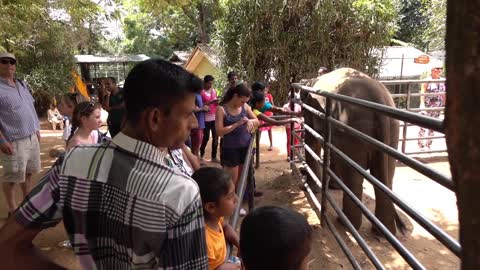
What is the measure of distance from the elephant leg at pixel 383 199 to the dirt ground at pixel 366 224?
0.21 meters

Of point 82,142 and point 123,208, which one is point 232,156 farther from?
point 123,208

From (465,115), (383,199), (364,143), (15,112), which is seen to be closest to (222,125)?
(364,143)

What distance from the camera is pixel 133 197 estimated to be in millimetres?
958

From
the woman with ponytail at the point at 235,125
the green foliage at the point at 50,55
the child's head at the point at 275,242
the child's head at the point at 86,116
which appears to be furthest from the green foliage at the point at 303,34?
the child's head at the point at 275,242

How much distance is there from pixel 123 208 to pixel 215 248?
0.85 m

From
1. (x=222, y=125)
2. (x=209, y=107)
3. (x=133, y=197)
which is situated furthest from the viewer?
(x=209, y=107)

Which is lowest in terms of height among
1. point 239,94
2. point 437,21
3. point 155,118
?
point 239,94

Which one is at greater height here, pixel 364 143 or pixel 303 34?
pixel 303 34

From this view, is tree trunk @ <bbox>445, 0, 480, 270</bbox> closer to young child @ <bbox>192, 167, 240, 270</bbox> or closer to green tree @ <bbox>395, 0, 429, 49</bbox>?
young child @ <bbox>192, 167, 240, 270</bbox>

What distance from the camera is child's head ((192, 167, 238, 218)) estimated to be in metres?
1.78

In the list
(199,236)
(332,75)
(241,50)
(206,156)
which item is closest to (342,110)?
(332,75)

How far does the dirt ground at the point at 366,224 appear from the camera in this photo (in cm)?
355

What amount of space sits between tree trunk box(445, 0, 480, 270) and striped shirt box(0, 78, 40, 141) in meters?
4.28

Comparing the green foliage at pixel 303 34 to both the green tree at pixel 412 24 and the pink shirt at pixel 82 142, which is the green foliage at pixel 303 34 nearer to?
the pink shirt at pixel 82 142
